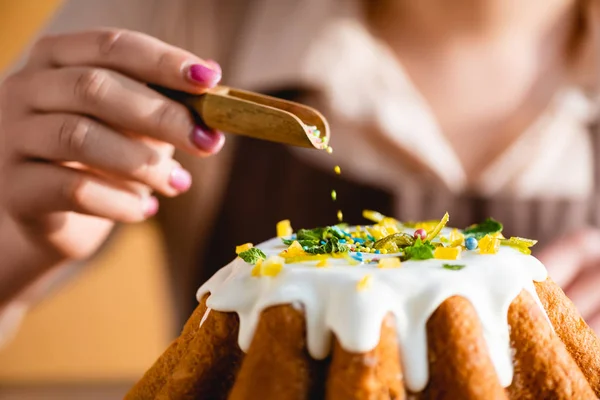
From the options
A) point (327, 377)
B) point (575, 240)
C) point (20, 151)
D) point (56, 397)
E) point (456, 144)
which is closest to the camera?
point (327, 377)

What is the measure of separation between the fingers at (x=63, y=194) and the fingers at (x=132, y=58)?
0.19 m

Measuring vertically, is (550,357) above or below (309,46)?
below

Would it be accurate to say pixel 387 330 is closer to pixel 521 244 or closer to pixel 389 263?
pixel 389 263

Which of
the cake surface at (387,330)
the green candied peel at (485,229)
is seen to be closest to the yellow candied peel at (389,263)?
the cake surface at (387,330)

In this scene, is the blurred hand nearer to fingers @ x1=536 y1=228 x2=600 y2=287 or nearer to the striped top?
fingers @ x1=536 y1=228 x2=600 y2=287

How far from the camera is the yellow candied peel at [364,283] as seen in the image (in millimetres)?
632

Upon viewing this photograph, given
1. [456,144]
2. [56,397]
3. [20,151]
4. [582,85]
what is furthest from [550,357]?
[56,397]

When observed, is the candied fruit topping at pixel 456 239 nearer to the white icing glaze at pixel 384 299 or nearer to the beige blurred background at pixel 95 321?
the white icing glaze at pixel 384 299

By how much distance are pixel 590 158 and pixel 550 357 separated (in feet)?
4.77

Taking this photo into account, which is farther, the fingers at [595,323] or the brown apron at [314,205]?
the brown apron at [314,205]

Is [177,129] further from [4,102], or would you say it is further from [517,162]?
[517,162]

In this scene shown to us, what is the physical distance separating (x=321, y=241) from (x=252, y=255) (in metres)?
0.10

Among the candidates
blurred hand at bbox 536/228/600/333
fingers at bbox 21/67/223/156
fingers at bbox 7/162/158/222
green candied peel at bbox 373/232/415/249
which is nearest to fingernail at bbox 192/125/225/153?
fingers at bbox 21/67/223/156

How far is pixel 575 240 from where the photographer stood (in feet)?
4.20
